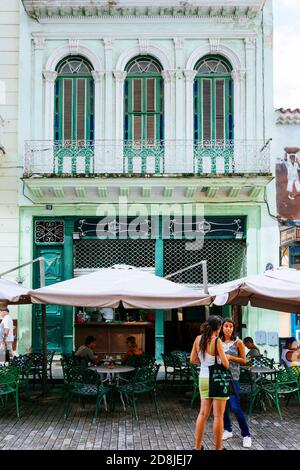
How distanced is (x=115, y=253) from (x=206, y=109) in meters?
4.34

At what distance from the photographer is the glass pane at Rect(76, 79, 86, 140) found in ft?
50.8

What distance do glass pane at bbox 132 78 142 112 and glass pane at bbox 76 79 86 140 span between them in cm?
128

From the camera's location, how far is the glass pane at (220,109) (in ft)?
51.0

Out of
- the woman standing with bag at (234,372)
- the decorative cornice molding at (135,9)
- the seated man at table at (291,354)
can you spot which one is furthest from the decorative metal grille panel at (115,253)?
the woman standing with bag at (234,372)

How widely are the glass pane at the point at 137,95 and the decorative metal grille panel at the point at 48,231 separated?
350 centimetres

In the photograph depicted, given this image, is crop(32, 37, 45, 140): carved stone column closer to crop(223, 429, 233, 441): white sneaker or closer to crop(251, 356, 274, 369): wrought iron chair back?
crop(251, 356, 274, 369): wrought iron chair back

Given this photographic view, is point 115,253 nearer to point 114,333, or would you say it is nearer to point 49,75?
point 114,333

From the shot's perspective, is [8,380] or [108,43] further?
[108,43]

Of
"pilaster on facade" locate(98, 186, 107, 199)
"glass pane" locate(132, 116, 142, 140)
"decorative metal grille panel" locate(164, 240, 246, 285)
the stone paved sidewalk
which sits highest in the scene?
"glass pane" locate(132, 116, 142, 140)

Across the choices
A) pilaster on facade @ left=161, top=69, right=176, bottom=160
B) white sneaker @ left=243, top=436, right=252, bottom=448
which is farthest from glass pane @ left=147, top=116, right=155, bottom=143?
white sneaker @ left=243, top=436, right=252, bottom=448

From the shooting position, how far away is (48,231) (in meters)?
15.5

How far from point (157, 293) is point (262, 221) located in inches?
262

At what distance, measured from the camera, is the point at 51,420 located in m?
9.44

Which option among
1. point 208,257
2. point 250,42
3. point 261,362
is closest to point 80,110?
point 250,42
